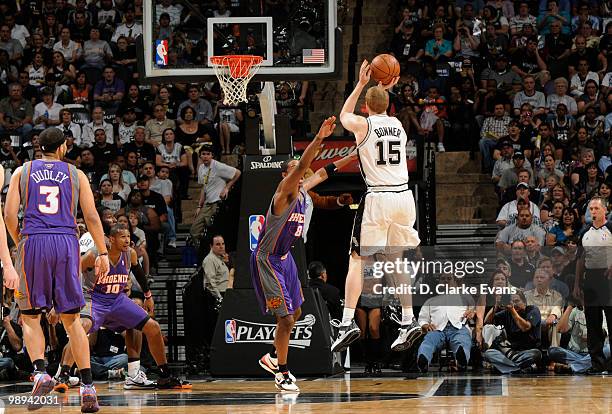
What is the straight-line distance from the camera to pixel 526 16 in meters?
20.2

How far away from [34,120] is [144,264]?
4.80m

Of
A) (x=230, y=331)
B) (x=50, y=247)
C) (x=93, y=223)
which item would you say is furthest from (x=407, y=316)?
(x=230, y=331)

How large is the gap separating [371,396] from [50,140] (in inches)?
147

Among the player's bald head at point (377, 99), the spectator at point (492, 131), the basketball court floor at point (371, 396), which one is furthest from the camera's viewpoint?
the spectator at point (492, 131)

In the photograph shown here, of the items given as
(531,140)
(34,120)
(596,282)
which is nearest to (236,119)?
(34,120)

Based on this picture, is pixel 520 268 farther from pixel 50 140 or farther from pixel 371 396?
pixel 50 140

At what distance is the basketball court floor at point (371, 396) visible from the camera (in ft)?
30.6

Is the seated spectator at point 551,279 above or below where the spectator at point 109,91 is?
below

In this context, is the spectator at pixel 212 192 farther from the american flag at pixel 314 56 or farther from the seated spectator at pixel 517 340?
the seated spectator at pixel 517 340

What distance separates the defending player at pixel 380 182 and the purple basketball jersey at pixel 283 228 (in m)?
1.80

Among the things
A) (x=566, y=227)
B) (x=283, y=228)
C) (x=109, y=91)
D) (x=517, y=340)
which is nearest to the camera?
(x=283, y=228)

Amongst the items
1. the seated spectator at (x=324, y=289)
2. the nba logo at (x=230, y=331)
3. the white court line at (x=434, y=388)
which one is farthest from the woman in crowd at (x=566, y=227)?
the nba logo at (x=230, y=331)

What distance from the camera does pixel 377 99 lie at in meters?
9.03

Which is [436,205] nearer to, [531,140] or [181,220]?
[531,140]
